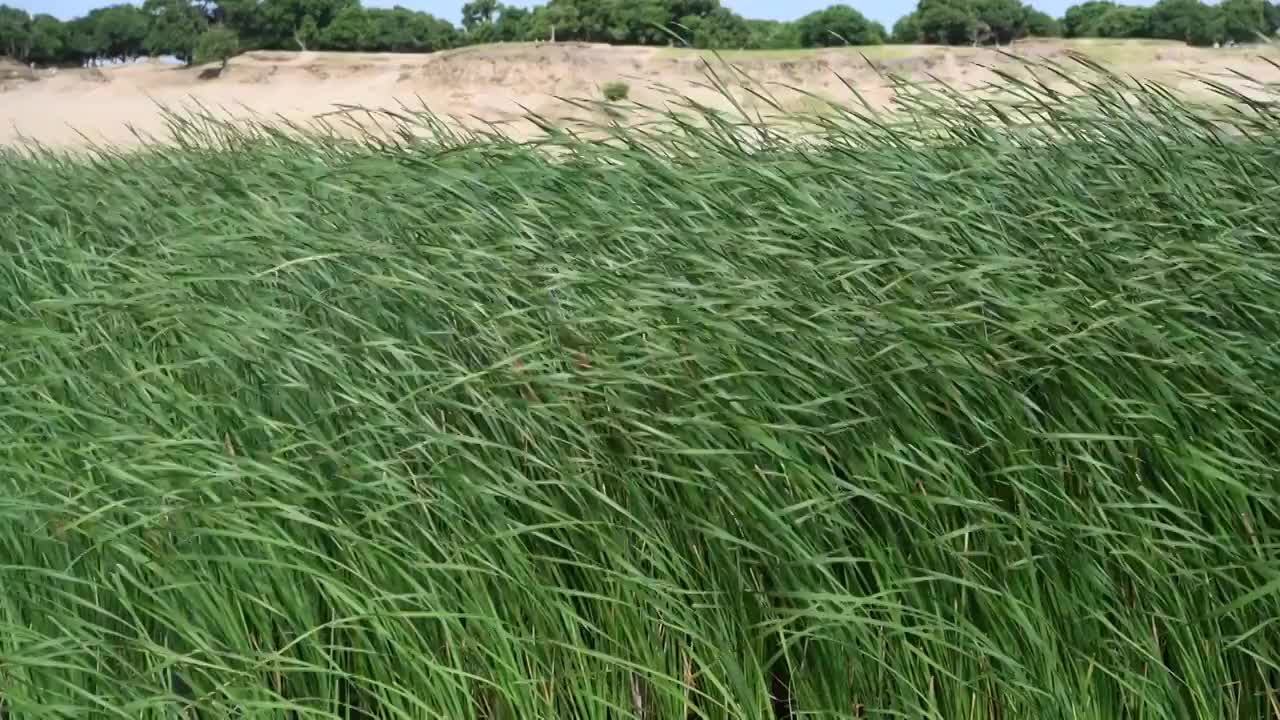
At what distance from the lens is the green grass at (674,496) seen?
176cm

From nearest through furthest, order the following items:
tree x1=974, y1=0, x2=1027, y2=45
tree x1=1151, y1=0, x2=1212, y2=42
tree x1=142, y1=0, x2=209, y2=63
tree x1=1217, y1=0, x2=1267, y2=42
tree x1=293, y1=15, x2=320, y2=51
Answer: tree x1=1217, y1=0, x2=1267, y2=42 < tree x1=1151, y1=0, x2=1212, y2=42 < tree x1=974, y1=0, x2=1027, y2=45 < tree x1=142, y1=0, x2=209, y2=63 < tree x1=293, y1=15, x2=320, y2=51

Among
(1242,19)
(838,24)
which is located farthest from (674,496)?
(838,24)

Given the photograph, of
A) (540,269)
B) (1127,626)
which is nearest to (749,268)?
(540,269)

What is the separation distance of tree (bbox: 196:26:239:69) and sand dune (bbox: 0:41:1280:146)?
1.07 feet

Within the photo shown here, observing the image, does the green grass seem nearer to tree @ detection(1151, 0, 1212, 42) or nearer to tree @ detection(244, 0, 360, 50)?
tree @ detection(1151, 0, 1212, 42)

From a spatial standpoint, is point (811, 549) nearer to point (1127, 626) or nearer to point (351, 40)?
point (1127, 626)

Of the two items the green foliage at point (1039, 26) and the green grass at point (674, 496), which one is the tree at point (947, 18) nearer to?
the green foliage at point (1039, 26)

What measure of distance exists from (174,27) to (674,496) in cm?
2463

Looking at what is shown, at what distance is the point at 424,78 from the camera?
75.2 ft

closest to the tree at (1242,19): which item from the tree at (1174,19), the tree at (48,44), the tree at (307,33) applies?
the tree at (1174,19)

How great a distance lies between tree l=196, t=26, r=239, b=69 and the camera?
23750 millimetres

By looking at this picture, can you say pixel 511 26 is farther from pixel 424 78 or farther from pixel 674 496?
pixel 674 496

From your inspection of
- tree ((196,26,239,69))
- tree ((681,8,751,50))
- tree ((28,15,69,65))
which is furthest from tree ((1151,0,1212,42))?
tree ((28,15,69,65))

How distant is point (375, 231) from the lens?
271cm
